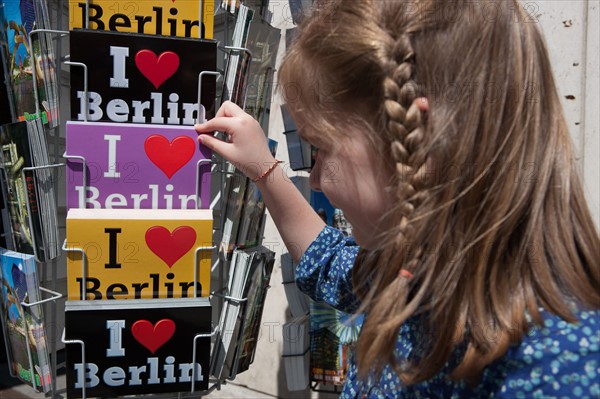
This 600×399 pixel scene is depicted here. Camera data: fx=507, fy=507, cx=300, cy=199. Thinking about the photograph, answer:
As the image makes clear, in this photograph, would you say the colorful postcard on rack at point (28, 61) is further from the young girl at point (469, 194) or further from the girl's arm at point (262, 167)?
the young girl at point (469, 194)

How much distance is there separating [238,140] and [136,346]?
38 centimetres

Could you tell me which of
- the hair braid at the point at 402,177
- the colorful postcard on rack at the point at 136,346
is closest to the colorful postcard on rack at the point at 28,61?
the colorful postcard on rack at the point at 136,346

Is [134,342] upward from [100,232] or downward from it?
downward

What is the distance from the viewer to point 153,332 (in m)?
0.84

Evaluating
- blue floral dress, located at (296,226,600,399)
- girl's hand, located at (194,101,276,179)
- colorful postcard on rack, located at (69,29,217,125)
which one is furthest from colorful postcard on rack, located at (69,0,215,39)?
Answer: blue floral dress, located at (296,226,600,399)

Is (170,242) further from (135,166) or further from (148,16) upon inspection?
(148,16)

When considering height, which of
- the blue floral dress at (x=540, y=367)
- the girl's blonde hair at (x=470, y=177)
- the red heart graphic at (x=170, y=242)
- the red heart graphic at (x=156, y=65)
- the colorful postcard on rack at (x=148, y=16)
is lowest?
the blue floral dress at (x=540, y=367)

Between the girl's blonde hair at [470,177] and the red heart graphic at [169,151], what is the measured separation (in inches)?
16.2

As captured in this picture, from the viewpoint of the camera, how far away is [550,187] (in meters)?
0.49

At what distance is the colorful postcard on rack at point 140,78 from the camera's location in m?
0.79

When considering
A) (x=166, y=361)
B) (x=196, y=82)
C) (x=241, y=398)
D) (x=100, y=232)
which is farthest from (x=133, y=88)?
(x=241, y=398)

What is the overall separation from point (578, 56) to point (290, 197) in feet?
2.85

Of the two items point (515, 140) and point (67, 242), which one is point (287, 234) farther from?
point (515, 140)

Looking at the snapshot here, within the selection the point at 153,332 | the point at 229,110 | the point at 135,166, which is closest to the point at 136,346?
the point at 153,332
